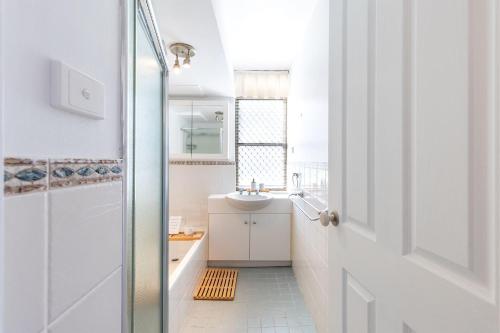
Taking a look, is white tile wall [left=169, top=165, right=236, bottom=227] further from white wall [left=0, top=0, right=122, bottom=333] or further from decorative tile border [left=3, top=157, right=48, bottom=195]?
decorative tile border [left=3, top=157, right=48, bottom=195]

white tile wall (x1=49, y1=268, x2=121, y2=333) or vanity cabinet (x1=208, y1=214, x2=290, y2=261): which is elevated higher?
white tile wall (x1=49, y1=268, x2=121, y2=333)

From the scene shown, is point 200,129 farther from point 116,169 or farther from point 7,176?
point 7,176

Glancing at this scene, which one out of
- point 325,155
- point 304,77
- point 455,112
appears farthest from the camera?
point 304,77

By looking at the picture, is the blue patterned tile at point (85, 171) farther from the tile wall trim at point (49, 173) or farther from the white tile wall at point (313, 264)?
the white tile wall at point (313, 264)

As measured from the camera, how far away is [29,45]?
1.11ft

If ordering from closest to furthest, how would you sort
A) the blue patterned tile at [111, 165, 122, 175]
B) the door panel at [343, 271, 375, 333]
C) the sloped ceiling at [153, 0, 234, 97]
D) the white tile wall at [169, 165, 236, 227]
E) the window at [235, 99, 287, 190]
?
1. the blue patterned tile at [111, 165, 122, 175]
2. the door panel at [343, 271, 375, 333]
3. the sloped ceiling at [153, 0, 234, 97]
4. the white tile wall at [169, 165, 236, 227]
5. the window at [235, 99, 287, 190]

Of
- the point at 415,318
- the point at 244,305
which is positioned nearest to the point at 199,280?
the point at 244,305

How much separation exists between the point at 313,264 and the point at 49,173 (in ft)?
5.83

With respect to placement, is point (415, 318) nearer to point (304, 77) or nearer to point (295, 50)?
point (304, 77)

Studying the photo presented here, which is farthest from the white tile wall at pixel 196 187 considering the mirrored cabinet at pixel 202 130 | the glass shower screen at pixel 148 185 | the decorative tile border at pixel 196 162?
the glass shower screen at pixel 148 185

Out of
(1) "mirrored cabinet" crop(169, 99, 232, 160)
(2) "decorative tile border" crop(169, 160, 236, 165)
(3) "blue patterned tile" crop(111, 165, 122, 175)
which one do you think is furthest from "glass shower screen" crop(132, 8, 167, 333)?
(2) "decorative tile border" crop(169, 160, 236, 165)

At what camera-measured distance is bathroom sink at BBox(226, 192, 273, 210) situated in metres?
2.64

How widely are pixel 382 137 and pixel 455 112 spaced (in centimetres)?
21

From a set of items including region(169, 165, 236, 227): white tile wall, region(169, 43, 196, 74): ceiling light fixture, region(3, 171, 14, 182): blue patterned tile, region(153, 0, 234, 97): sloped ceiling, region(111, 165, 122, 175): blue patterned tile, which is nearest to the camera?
region(3, 171, 14, 182): blue patterned tile
